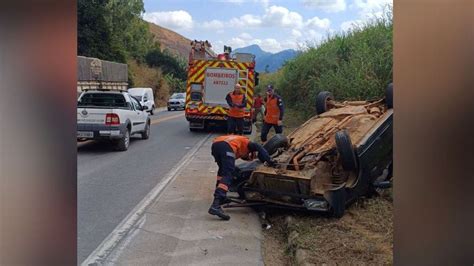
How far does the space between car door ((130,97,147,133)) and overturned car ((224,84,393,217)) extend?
793 centimetres

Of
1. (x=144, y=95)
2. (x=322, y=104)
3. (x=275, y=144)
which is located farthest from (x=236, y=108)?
(x=144, y=95)

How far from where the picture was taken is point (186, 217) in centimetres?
659

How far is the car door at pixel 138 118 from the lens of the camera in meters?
14.6

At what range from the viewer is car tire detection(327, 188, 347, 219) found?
5996 mm

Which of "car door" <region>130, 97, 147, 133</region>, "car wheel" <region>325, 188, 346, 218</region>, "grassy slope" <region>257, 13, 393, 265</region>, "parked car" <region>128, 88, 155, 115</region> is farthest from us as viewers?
"parked car" <region>128, 88, 155, 115</region>

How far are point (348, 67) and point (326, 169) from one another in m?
10.2

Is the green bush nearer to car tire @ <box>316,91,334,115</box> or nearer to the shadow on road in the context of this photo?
car tire @ <box>316,91,334,115</box>

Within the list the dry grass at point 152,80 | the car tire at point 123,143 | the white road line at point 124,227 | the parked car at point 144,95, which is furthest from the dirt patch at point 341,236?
the dry grass at point 152,80

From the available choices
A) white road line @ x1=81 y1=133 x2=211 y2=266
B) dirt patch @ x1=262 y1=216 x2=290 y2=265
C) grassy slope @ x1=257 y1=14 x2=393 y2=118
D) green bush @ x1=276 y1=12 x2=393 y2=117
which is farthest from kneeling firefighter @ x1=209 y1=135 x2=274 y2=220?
green bush @ x1=276 y1=12 x2=393 y2=117

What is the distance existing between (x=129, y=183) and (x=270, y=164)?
11.1ft

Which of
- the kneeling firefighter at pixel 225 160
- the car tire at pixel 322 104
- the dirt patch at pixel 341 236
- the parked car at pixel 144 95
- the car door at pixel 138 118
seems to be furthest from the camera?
the parked car at pixel 144 95

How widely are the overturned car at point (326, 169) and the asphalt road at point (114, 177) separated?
71.3 inches

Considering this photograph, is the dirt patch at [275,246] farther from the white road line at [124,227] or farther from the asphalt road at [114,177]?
the asphalt road at [114,177]
